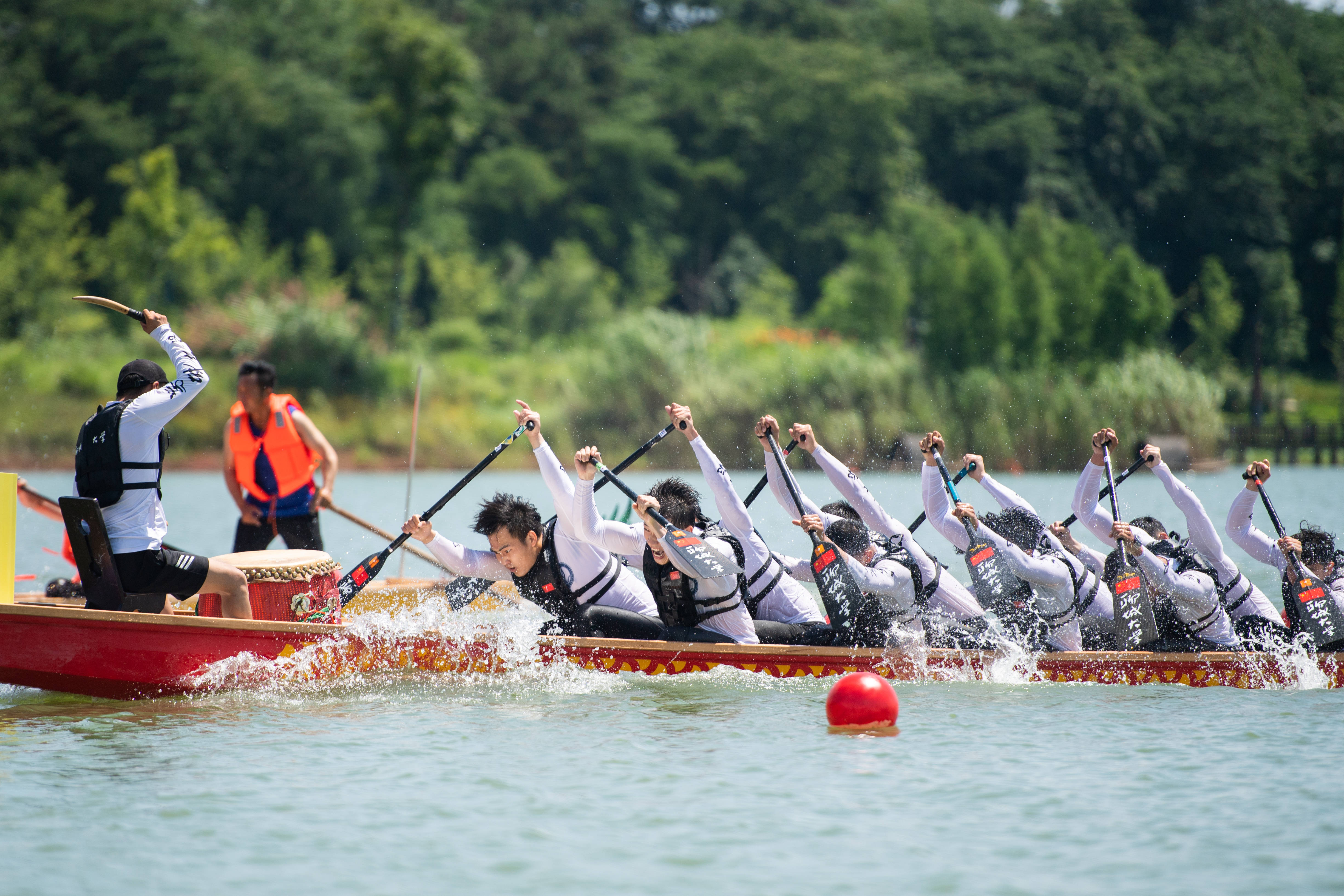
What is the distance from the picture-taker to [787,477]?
6.87 metres

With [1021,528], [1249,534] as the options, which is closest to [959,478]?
[1021,528]

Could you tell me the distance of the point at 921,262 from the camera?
35781 mm

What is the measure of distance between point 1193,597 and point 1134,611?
281 millimetres

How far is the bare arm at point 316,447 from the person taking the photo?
7645 millimetres

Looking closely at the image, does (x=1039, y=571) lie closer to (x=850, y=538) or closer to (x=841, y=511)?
(x=850, y=538)

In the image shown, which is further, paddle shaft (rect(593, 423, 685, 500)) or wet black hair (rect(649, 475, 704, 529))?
paddle shaft (rect(593, 423, 685, 500))

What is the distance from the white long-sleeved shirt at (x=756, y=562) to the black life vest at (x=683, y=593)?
0.08 metres

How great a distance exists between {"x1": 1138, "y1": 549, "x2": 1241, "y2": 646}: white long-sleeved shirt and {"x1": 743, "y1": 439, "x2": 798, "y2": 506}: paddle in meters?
1.88

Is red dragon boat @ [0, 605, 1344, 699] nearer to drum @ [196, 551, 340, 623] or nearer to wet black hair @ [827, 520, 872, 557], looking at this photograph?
drum @ [196, 551, 340, 623]

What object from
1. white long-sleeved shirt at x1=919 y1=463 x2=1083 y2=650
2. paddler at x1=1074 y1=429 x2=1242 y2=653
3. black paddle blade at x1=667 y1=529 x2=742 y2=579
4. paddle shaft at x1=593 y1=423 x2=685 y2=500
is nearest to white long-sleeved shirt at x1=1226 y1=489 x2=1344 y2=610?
paddler at x1=1074 y1=429 x2=1242 y2=653

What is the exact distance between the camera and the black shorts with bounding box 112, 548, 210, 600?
18.5 ft

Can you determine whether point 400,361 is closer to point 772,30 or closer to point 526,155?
point 526,155

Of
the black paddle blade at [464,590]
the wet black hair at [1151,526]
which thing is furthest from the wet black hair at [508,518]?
the wet black hair at [1151,526]

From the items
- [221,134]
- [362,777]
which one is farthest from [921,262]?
[362,777]
